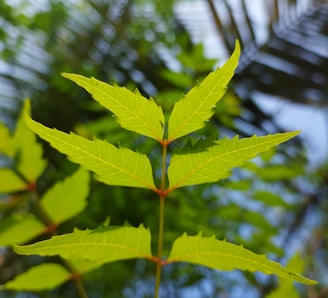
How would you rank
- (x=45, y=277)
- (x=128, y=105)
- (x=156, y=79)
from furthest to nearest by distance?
1. (x=156, y=79)
2. (x=45, y=277)
3. (x=128, y=105)

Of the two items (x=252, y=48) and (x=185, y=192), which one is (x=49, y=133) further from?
(x=252, y=48)

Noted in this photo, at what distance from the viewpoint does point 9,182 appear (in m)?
0.52

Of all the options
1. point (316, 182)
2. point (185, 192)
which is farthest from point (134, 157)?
point (316, 182)

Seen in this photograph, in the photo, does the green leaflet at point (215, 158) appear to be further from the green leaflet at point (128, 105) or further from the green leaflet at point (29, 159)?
the green leaflet at point (29, 159)

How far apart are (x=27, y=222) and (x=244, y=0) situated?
627 millimetres

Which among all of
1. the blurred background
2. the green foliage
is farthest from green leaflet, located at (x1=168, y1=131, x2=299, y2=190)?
the blurred background

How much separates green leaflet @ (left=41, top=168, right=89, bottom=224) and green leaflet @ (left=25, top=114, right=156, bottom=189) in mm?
163

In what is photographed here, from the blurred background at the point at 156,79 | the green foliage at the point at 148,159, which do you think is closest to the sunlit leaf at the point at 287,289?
the green foliage at the point at 148,159

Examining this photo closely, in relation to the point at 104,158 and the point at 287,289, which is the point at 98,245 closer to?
the point at 104,158

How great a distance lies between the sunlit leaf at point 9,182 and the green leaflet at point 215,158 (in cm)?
21

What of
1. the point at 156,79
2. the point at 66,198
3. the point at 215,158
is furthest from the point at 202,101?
the point at 156,79

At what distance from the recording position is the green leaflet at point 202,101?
0.31 m

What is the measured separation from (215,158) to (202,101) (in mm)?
33

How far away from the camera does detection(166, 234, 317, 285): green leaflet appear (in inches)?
12.5
